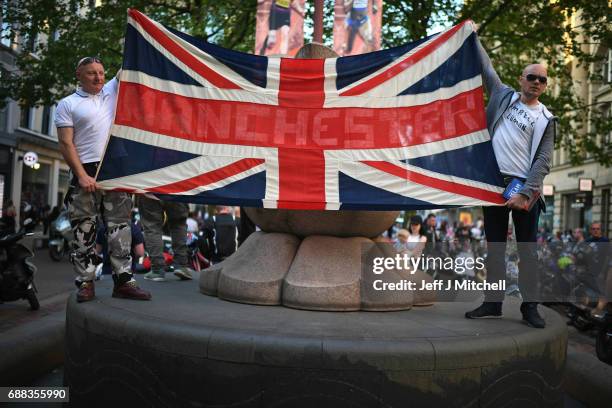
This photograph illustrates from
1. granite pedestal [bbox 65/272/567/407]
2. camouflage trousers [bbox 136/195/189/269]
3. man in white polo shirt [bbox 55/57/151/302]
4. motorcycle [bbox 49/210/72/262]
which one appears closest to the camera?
granite pedestal [bbox 65/272/567/407]

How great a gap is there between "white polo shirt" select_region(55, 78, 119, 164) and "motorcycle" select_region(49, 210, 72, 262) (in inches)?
502

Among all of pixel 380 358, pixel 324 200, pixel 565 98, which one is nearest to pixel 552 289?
pixel 324 200

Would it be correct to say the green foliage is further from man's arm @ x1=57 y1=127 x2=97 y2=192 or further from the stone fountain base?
man's arm @ x1=57 y1=127 x2=97 y2=192

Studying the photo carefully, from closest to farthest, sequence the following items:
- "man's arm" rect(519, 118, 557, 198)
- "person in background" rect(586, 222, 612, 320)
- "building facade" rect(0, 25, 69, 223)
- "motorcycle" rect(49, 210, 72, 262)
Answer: "man's arm" rect(519, 118, 557, 198) < "person in background" rect(586, 222, 612, 320) < "motorcycle" rect(49, 210, 72, 262) < "building facade" rect(0, 25, 69, 223)

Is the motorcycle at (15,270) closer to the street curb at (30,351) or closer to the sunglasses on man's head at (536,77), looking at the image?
the street curb at (30,351)

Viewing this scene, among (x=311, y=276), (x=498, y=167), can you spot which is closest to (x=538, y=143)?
(x=498, y=167)

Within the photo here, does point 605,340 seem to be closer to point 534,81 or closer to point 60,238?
point 534,81

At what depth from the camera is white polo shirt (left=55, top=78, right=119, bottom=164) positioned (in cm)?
441

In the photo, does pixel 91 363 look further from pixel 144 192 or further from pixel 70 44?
pixel 70 44

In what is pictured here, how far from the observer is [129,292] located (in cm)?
461

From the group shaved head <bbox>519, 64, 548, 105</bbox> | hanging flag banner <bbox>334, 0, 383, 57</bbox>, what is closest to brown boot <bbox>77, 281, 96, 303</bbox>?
shaved head <bbox>519, 64, 548, 105</bbox>

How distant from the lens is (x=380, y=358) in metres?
3.30

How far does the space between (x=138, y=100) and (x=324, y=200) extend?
1734mm

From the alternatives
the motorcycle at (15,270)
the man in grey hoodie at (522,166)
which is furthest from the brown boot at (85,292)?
the motorcycle at (15,270)
